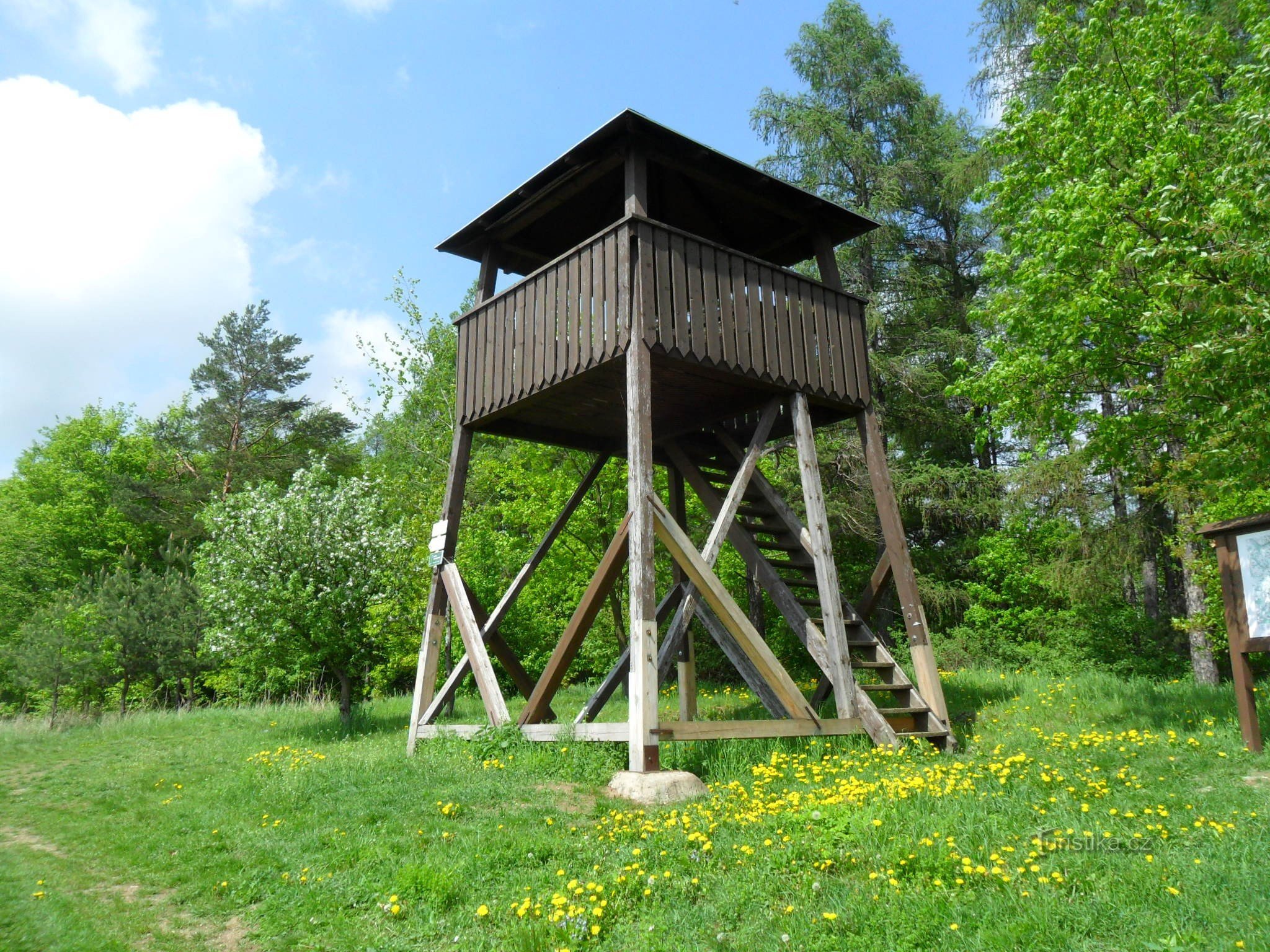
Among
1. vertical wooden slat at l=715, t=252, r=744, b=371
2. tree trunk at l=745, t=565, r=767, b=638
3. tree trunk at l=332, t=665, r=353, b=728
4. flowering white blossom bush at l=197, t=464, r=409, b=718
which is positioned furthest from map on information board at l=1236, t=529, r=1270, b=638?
tree trunk at l=332, t=665, r=353, b=728

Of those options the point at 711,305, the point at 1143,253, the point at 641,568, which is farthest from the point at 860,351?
the point at 641,568

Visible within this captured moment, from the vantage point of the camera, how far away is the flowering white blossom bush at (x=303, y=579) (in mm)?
13898

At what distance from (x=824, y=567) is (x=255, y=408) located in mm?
29303

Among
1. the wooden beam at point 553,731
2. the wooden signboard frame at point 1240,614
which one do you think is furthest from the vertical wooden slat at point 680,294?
the wooden signboard frame at point 1240,614

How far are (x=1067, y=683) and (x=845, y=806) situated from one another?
7.85m

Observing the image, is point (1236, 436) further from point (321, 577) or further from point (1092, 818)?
point (321, 577)

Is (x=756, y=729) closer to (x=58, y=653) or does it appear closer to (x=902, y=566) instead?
(x=902, y=566)

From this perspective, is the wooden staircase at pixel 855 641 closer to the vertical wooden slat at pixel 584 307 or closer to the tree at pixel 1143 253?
the vertical wooden slat at pixel 584 307

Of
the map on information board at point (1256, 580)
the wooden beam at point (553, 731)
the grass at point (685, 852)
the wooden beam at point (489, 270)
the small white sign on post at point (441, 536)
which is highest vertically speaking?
the wooden beam at point (489, 270)

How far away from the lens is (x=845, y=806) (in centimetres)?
574

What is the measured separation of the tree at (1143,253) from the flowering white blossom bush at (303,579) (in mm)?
9832

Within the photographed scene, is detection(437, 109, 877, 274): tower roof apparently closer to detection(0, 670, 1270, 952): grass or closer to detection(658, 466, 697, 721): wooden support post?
detection(658, 466, 697, 721): wooden support post

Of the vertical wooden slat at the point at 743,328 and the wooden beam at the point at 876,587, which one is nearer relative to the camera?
the vertical wooden slat at the point at 743,328

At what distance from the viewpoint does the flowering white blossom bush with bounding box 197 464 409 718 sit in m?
13.9
